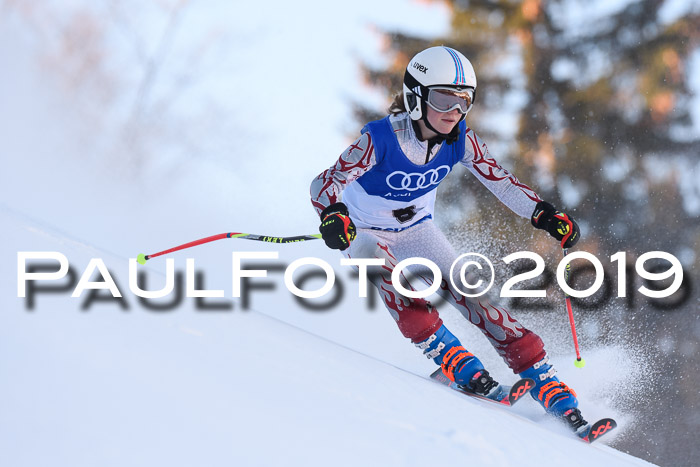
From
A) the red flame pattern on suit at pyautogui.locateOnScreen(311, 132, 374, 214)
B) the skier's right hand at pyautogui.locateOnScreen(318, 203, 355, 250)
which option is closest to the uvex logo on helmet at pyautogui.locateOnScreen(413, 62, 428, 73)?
the red flame pattern on suit at pyautogui.locateOnScreen(311, 132, 374, 214)

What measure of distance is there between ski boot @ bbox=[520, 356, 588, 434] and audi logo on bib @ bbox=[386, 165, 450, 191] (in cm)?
102

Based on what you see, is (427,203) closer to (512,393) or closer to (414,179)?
(414,179)

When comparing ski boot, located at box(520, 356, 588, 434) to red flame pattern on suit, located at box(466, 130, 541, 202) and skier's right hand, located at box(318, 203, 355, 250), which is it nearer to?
red flame pattern on suit, located at box(466, 130, 541, 202)

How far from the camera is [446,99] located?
10.0 ft

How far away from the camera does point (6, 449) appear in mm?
1247

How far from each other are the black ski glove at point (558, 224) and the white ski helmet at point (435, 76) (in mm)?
669

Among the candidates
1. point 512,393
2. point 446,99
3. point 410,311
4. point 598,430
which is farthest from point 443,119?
point 598,430

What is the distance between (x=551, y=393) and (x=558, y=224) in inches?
31.9

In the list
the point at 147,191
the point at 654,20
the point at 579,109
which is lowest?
the point at 147,191

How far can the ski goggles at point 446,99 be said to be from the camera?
306cm

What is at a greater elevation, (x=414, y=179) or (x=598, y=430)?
(x=414, y=179)

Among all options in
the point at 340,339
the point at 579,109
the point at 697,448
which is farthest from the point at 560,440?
the point at 579,109

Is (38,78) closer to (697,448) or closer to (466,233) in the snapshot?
(466,233)

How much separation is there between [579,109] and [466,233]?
8.26ft
